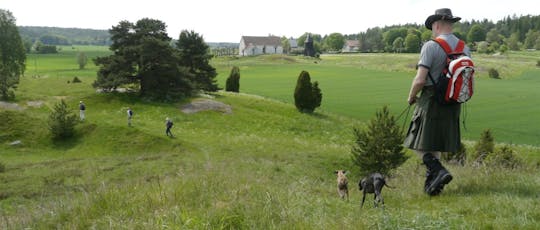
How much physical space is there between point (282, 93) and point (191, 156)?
41.3m

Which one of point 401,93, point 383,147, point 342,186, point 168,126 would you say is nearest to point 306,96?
point 168,126

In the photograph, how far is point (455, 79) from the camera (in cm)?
650

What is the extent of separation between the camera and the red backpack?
6480mm

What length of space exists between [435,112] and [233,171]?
4552 millimetres

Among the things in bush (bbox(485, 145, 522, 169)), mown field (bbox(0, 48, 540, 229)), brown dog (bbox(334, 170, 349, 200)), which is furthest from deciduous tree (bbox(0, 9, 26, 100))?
brown dog (bbox(334, 170, 349, 200))

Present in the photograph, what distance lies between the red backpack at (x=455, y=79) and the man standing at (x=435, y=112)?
9 centimetres

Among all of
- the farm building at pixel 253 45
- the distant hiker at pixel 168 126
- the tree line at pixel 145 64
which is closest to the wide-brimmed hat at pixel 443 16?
the distant hiker at pixel 168 126

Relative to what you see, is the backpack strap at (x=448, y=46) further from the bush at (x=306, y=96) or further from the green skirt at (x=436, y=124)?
the bush at (x=306, y=96)

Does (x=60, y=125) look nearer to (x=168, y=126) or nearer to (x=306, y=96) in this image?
(x=168, y=126)

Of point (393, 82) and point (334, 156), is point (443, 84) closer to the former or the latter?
point (334, 156)

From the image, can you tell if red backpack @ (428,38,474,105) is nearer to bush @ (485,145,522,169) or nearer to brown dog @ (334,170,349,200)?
brown dog @ (334,170,349,200)

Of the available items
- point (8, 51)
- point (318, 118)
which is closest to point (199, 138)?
point (318, 118)

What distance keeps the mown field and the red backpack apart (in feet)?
5.29

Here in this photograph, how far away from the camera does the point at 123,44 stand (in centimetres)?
4291
